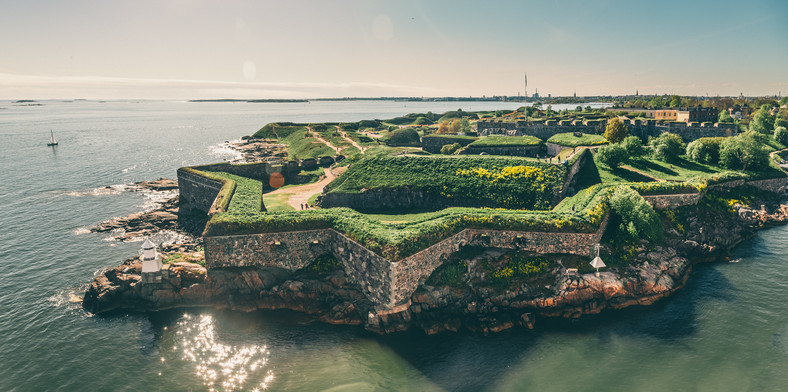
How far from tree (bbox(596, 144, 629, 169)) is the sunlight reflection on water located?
4533 cm

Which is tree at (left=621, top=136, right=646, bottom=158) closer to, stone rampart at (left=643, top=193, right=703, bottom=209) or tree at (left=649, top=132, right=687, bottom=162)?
tree at (left=649, top=132, right=687, bottom=162)

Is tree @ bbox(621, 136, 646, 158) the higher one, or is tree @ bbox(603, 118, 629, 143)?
tree @ bbox(603, 118, 629, 143)

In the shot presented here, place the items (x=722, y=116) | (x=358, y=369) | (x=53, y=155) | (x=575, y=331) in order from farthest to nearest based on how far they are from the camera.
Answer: (x=53, y=155) → (x=722, y=116) → (x=575, y=331) → (x=358, y=369)

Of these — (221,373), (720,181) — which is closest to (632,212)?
(720,181)

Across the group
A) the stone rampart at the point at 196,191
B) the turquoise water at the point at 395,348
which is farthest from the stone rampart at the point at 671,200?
the stone rampart at the point at 196,191

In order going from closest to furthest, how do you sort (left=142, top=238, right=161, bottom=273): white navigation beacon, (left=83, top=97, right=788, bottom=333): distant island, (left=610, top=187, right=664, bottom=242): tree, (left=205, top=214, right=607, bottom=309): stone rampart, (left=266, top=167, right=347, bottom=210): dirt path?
(left=83, top=97, right=788, bottom=333): distant island → (left=205, top=214, right=607, bottom=309): stone rampart → (left=142, top=238, right=161, bottom=273): white navigation beacon → (left=610, top=187, right=664, bottom=242): tree → (left=266, top=167, right=347, bottom=210): dirt path

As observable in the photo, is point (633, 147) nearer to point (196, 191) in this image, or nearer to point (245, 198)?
point (245, 198)

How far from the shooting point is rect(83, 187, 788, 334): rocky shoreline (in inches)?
1163

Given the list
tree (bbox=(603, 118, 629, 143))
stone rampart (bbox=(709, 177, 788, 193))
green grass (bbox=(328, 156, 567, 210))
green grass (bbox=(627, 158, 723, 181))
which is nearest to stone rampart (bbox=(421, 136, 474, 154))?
green grass (bbox=(328, 156, 567, 210))

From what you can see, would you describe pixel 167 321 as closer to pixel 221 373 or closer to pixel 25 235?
pixel 221 373

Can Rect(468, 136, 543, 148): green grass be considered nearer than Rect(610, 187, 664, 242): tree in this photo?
No

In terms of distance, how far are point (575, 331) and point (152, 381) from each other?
91.0ft

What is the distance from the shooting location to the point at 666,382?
23172mm

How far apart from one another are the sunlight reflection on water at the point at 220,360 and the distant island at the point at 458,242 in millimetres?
3583
